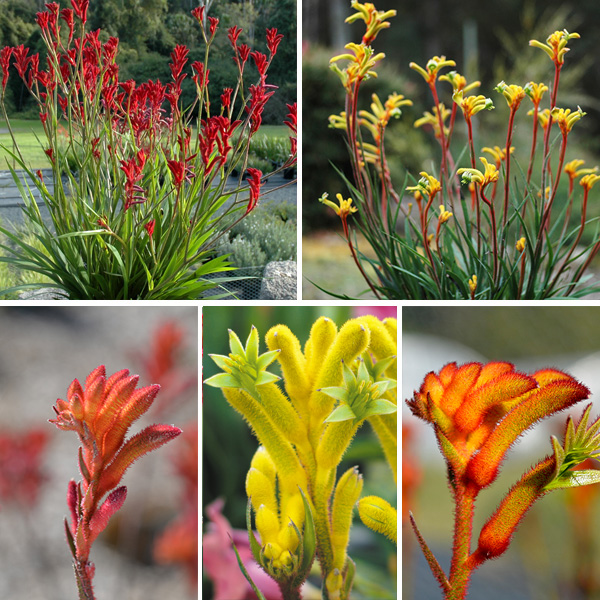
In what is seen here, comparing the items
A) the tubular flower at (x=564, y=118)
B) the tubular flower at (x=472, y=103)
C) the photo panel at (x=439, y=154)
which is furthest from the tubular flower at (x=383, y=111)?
the tubular flower at (x=564, y=118)

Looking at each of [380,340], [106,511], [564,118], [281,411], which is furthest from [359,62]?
[106,511]

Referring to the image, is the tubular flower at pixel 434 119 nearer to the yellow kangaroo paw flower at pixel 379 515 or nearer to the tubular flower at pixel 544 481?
the tubular flower at pixel 544 481

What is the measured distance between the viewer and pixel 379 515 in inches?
40.0

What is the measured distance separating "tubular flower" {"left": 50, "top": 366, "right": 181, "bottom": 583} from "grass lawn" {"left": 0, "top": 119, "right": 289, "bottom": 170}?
0.41 m

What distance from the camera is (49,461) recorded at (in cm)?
104

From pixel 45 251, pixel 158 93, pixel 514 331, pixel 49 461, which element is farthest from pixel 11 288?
pixel 514 331

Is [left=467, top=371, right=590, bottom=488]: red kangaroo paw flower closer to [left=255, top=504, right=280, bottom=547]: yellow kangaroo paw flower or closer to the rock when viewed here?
[left=255, top=504, right=280, bottom=547]: yellow kangaroo paw flower

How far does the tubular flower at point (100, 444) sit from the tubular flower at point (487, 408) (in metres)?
0.46

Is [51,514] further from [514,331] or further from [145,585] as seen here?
[514,331]

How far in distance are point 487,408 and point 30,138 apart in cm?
93

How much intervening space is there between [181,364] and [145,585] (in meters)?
0.40

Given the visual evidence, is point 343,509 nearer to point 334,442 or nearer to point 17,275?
point 334,442

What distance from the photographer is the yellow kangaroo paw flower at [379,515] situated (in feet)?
3.33

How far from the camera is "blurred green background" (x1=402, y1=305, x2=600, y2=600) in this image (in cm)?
101
